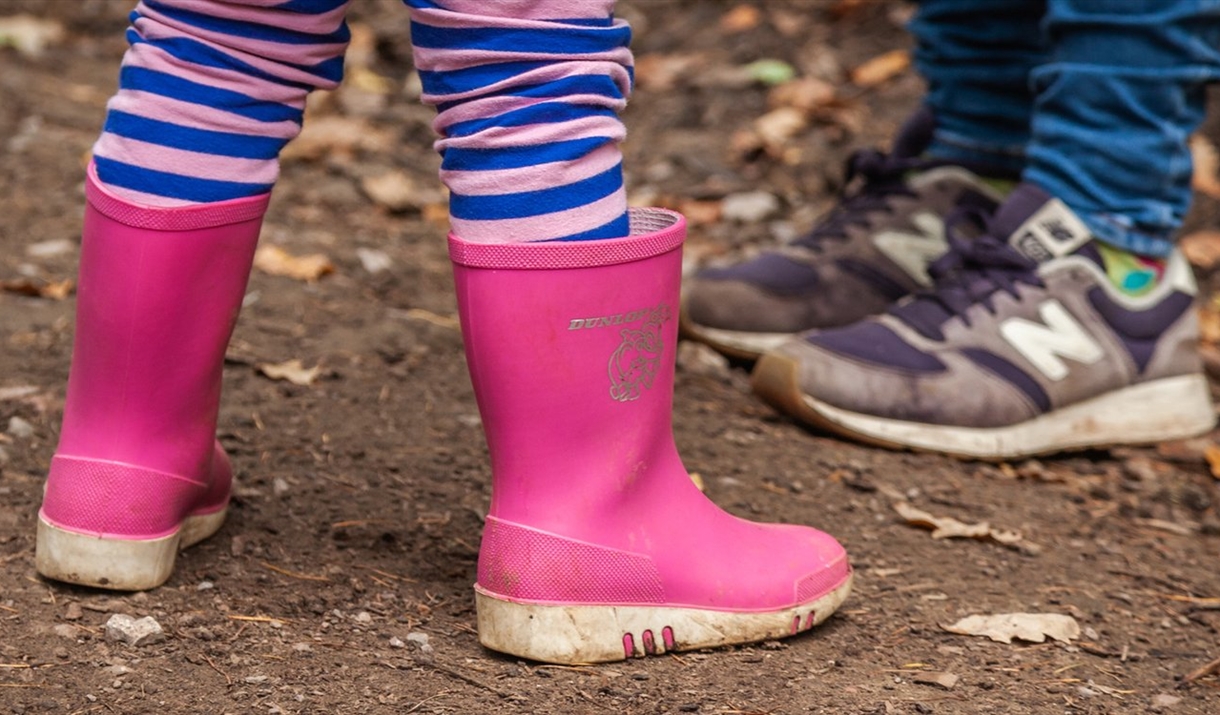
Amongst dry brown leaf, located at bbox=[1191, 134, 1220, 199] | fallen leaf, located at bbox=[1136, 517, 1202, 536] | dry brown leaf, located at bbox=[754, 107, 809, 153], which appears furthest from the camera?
dry brown leaf, located at bbox=[754, 107, 809, 153]

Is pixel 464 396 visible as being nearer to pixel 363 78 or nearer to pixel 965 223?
pixel 965 223

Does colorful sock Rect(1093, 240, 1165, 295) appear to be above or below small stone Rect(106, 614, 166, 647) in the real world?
above

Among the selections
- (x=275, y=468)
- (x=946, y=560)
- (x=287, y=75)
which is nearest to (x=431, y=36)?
(x=287, y=75)

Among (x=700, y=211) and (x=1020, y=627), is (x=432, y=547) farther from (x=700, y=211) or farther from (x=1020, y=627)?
(x=700, y=211)

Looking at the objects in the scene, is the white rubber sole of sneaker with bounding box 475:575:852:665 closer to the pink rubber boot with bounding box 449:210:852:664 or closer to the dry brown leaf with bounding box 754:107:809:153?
the pink rubber boot with bounding box 449:210:852:664

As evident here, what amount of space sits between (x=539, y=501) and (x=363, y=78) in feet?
10.6

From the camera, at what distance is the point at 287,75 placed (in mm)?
1340

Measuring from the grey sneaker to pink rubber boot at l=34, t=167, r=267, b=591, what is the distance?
99cm

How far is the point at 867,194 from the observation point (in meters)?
2.56

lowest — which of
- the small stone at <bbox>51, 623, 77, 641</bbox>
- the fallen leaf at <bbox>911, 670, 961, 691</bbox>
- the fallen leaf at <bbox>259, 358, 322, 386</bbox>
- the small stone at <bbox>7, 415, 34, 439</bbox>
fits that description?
the fallen leaf at <bbox>911, 670, 961, 691</bbox>

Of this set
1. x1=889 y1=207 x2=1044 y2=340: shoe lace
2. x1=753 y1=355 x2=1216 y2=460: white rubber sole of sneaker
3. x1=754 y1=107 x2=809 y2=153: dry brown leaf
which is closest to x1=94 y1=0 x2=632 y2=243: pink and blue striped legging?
x1=753 y1=355 x2=1216 y2=460: white rubber sole of sneaker

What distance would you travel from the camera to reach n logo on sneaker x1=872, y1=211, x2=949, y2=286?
7.91 ft

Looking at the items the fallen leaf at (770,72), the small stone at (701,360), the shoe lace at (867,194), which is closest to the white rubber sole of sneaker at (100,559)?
the small stone at (701,360)

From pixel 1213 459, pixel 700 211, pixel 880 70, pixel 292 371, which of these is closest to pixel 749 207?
pixel 700 211
